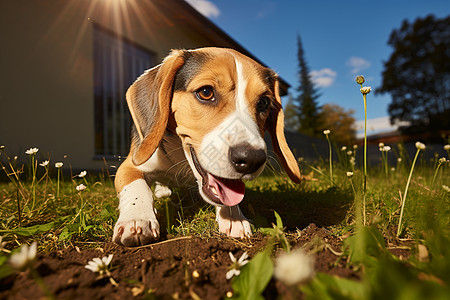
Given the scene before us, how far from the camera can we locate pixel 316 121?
41.7 metres

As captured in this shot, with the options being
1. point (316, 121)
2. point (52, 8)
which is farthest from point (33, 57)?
point (316, 121)

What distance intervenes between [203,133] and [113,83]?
8246 millimetres

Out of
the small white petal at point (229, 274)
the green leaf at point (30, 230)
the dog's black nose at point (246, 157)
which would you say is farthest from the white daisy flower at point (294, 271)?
the green leaf at point (30, 230)

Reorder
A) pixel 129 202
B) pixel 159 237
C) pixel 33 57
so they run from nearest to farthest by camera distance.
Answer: pixel 159 237 → pixel 129 202 → pixel 33 57

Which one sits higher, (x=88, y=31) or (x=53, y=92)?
(x=88, y=31)

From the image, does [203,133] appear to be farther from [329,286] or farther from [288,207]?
[329,286]

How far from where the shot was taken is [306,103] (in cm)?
4478

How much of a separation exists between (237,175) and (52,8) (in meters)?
7.58

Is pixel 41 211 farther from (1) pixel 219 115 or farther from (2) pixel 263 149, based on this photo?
(2) pixel 263 149

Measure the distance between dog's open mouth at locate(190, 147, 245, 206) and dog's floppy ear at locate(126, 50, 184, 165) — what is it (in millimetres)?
529

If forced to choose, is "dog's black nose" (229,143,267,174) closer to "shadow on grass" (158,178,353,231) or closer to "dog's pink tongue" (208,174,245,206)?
"dog's pink tongue" (208,174,245,206)

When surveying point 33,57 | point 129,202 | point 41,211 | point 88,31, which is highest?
point 88,31

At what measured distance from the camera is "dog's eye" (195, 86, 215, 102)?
2258 mm

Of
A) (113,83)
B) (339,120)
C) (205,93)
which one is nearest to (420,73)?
(339,120)
